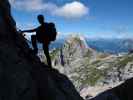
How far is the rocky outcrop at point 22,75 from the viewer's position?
27.2 m

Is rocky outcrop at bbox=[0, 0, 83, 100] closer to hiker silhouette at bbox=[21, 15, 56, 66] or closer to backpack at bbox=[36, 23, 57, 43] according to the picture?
hiker silhouette at bbox=[21, 15, 56, 66]

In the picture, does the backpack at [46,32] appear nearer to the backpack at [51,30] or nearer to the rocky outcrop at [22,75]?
the backpack at [51,30]

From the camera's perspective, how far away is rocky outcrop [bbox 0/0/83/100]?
2716 centimetres

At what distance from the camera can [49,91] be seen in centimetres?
3116

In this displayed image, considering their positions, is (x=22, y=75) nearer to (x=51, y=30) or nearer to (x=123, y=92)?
(x=51, y=30)

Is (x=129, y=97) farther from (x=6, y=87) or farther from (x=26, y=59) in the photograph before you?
(x=6, y=87)

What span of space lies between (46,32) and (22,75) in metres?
5.93

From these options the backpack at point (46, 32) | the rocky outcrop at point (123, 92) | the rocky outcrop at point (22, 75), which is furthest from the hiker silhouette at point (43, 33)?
the rocky outcrop at point (123, 92)

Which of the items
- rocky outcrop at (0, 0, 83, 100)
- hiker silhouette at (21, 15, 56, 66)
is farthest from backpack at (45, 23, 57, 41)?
rocky outcrop at (0, 0, 83, 100)

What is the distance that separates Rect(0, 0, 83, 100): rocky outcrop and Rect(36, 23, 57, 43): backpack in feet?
9.50

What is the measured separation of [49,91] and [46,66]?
612 centimetres

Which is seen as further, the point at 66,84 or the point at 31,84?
the point at 66,84

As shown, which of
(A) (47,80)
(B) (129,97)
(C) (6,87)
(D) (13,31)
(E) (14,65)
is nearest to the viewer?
(C) (6,87)

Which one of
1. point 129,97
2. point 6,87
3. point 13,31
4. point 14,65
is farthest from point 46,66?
point 129,97
